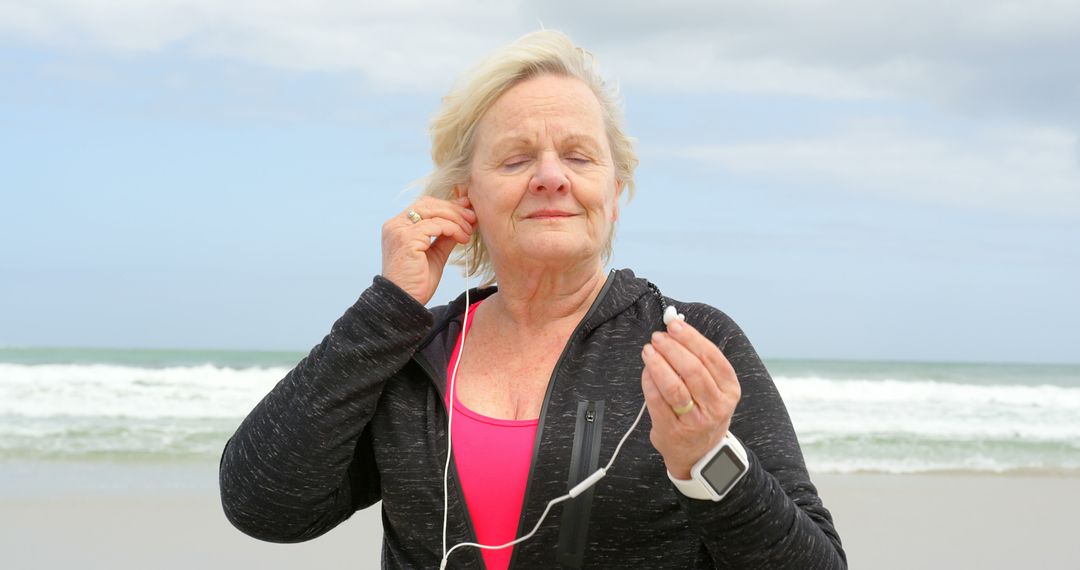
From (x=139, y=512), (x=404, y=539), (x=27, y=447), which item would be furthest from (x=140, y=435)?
(x=404, y=539)

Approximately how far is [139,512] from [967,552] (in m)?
5.22

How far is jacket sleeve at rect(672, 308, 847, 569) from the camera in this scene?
6.00 ft

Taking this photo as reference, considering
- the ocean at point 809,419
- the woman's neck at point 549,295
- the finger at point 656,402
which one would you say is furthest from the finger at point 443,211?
the ocean at point 809,419

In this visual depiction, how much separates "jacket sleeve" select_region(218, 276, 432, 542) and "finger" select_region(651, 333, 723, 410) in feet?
2.27

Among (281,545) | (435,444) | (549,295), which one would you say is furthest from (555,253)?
(281,545)

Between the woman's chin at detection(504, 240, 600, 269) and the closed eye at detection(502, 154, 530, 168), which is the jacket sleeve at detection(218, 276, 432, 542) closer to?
the woman's chin at detection(504, 240, 600, 269)

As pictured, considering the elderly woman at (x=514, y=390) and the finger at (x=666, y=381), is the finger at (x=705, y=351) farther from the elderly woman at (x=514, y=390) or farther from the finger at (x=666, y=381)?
the elderly woman at (x=514, y=390)

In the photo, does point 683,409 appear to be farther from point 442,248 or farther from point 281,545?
point 281,545

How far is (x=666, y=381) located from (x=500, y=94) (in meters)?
0.93

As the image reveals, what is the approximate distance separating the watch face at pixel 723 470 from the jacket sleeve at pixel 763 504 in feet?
0.07

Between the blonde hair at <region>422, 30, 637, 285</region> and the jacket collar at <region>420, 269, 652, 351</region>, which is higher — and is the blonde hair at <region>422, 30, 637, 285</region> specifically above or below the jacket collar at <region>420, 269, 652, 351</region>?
above

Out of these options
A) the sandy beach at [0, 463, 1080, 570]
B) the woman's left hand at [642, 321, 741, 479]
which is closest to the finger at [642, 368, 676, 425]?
the woman's left hand at [642, 321, 741, 479]

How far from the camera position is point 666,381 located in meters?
1.70

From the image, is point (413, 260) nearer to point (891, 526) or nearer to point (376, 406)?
point (376, 406)
